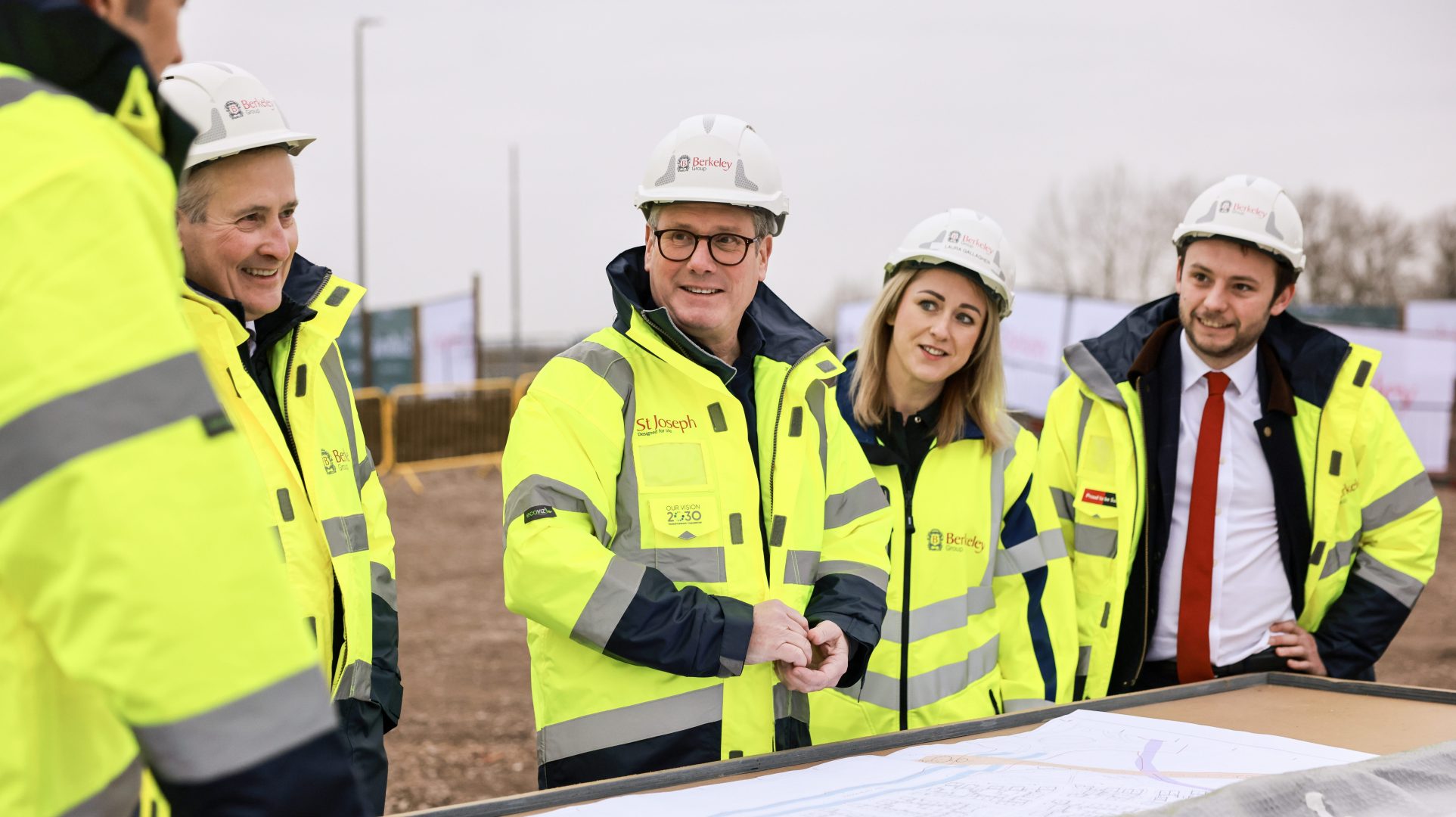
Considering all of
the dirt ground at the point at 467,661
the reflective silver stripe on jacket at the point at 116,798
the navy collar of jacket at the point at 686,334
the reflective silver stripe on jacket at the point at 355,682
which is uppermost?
the navy collar of jacket at the point at 686,334

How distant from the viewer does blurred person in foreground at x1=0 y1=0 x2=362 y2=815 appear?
1043 mm

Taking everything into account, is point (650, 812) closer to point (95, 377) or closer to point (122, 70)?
point (95, 377)

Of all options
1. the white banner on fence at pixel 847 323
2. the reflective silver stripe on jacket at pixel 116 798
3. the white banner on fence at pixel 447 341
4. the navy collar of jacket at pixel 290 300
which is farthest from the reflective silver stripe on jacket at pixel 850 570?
the white banner on fence at pixel 447 341

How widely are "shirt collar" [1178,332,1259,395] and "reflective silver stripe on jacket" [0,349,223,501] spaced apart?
3664mm

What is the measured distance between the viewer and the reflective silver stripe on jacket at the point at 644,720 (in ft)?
8.54

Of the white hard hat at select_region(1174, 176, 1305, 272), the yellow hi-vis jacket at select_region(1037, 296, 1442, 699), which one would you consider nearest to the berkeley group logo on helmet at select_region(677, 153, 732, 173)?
the yellow hi-vis jacket at select_region(1037, 296, 1442, 699)

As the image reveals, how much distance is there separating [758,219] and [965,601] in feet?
4.30

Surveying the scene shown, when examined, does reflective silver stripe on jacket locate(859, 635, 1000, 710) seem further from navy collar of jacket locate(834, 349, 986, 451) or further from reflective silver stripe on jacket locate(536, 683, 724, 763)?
reflective silver stripe on jacket locate(536, 683, 724, 763)

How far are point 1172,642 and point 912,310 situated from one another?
55.8 inches

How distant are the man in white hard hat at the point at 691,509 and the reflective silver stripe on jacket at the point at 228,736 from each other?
4.32 feet

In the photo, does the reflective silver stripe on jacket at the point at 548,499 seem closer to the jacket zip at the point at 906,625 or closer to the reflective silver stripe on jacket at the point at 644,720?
the reflective silver stripe on jacket at the point at 644,720

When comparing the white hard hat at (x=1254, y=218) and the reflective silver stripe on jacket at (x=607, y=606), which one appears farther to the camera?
the white hard hat at (x=1254, y=218)

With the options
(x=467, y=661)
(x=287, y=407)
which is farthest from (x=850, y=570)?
(x=467, y=661)

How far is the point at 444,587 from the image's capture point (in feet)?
35.1
